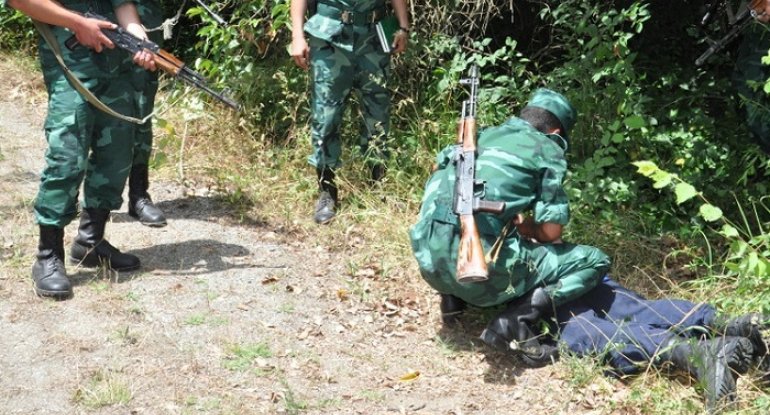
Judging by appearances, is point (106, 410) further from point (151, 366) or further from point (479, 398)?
point (479, 398)

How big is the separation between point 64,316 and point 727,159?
12.6 ft

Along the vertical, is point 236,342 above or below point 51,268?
below

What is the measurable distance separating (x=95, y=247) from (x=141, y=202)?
0.86 m

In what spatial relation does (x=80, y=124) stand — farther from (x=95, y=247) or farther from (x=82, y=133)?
(x=95, y=247)

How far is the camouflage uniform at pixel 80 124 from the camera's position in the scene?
183 inches

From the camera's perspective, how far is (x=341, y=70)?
19.0 ft

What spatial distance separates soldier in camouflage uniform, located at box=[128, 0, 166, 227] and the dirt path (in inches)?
4.3

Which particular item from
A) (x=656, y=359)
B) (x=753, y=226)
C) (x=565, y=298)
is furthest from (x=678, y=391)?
(x=753, y=226)

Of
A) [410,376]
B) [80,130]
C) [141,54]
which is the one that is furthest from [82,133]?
[410,376]

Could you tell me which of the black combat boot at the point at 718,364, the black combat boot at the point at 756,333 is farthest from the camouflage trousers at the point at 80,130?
the black combat boot at the point at 756,333

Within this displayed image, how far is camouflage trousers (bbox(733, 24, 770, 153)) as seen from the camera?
212 inches

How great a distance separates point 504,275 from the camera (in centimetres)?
437

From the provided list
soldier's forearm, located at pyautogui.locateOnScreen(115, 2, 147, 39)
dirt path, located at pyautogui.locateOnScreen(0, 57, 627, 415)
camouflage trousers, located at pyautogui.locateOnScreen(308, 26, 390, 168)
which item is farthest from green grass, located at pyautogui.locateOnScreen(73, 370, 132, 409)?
camouflage trousers, located at pyautogui.locateOnScreen(308, 26, 390, 168)

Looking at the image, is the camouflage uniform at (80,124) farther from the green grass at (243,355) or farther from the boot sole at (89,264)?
the green grass at (243,355)
